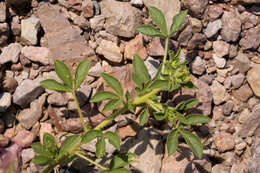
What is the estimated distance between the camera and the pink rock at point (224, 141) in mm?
4074

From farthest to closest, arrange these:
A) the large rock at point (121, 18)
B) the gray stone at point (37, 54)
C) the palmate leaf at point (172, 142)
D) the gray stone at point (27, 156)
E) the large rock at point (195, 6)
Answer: the large rock at point (195, 6) < the large rock at point (121, 18) < the gray stone at point (37, 54) < the gray stone at point (27, 156) < the palmate leaf at point (172, 142)

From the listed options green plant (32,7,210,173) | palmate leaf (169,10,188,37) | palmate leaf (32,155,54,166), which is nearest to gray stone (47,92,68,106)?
green plant (32,7,210,173)

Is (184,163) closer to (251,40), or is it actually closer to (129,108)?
(129,108)

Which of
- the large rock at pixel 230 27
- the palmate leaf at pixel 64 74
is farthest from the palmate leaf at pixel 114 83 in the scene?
the large rock at pixel 230 27

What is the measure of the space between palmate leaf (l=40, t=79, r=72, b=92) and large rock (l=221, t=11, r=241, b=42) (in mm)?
2324

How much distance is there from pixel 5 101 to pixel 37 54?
732mm

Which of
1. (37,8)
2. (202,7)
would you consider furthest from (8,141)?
(202,7)

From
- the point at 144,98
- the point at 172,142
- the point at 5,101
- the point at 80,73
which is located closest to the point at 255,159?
the point at 172,142

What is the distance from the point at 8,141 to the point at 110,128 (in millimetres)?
1281

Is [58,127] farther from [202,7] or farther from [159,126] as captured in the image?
[202,7]

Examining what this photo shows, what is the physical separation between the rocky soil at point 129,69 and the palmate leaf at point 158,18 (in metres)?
0.30

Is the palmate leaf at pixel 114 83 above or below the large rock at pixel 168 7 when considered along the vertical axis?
below

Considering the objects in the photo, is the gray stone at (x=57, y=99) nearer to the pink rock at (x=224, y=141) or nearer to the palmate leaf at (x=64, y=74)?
the palmate leaf at (x=64, y=74)

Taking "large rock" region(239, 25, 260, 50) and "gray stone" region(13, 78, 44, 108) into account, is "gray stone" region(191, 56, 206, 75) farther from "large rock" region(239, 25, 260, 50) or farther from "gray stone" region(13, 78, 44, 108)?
"gray stone" region(13, 78, 44, 108)
